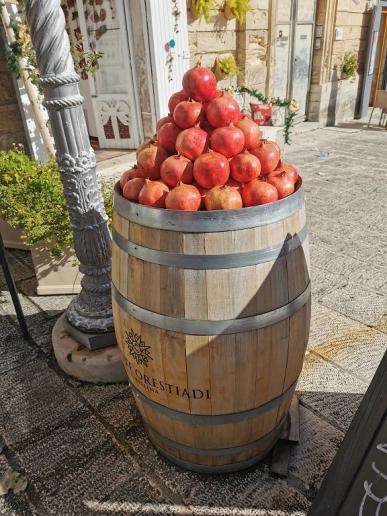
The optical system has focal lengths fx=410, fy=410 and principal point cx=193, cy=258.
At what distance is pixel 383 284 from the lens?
3939 mm

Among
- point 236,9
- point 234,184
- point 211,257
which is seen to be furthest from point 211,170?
point 236,9

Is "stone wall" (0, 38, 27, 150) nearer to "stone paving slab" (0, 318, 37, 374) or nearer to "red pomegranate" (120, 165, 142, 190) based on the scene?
"stone paving slab" (0, 318, 37, 374)

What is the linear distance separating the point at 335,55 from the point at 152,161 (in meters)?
11.5

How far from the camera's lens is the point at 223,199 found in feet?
5.48

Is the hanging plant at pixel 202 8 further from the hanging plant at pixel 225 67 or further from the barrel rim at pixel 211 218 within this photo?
the barrel rim at pixel 211 218

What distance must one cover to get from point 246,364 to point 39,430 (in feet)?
4.96

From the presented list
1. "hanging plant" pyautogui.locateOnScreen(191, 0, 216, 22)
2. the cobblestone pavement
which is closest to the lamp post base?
the cobblestone pavement

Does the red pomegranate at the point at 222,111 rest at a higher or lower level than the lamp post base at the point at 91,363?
higher

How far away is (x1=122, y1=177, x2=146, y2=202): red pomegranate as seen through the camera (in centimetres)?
184

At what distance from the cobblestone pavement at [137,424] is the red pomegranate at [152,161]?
1.59 metres

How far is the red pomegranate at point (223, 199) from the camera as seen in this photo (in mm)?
1671

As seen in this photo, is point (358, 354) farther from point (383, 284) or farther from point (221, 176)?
point (221, 176)

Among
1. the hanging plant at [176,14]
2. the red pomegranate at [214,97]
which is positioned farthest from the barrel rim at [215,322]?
the hanging plant at [176,14]

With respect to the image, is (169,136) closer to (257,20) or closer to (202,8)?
(202,8)
